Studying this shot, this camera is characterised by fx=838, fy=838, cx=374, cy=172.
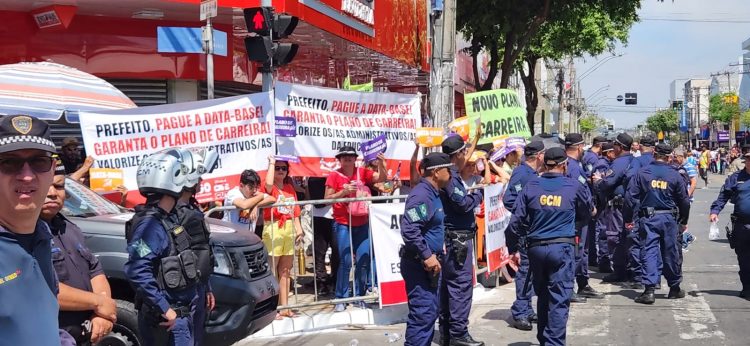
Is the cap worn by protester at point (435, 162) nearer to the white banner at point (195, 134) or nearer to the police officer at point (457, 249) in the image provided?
the police officer at point (457, 249)

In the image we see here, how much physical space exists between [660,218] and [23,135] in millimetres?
8588

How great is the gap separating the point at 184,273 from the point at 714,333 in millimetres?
5705

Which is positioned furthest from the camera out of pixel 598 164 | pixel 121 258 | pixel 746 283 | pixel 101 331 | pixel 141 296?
pixel 598 164

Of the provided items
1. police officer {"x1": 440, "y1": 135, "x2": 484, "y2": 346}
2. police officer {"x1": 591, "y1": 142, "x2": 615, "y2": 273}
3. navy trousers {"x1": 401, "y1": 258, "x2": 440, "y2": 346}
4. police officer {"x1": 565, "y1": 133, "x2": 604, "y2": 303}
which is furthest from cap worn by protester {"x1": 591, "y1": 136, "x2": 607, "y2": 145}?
navy trousers {"x1": 401, "y1": 258, "x2": 440, "y2": 346}

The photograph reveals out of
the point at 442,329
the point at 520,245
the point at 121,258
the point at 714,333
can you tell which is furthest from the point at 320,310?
the point at 714,333

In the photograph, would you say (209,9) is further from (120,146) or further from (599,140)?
(599,140)

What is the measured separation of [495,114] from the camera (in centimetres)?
1181

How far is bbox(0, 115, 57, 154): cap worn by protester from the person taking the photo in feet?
9.19

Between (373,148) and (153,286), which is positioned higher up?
(373,148)

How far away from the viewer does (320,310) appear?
9.06 m

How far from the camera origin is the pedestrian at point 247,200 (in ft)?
26.7

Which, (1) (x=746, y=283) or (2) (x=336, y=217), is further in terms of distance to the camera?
(1) (x=746, y=283)

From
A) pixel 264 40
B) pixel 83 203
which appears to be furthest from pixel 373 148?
pixel 83 203

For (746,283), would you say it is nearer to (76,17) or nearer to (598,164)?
(598,164)
